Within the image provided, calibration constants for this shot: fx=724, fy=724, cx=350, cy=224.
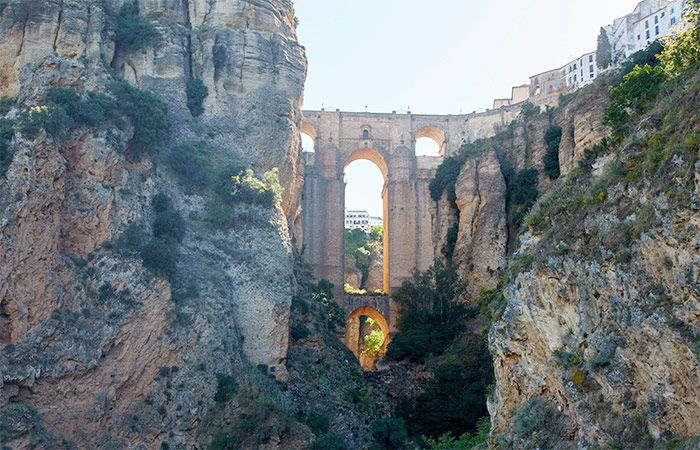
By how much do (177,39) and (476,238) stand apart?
20242 mm

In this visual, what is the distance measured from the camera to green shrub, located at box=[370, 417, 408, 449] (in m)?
30.8

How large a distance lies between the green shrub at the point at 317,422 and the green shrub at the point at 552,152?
19535mm

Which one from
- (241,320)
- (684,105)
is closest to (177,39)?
(241,320)

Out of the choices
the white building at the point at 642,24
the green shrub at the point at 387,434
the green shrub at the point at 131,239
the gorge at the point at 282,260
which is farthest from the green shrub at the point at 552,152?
the green shrub at the point at 131,239

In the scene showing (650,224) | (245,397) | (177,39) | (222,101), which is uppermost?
(177,39)

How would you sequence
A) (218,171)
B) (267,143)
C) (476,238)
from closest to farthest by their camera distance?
(218,171)
(267,143)
(476,238)

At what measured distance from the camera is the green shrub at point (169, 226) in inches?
1208

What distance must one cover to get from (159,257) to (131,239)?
4.30 feet

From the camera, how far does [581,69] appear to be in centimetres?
6481

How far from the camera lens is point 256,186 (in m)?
34.3

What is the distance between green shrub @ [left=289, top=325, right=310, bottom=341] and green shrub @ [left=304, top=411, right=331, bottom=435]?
15.4 feet

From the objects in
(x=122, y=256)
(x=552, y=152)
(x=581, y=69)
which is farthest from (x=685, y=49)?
(x=581, y=69)

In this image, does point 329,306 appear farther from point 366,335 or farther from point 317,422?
point 366,335

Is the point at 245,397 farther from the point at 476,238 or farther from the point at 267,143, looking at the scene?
the point at 476,238
